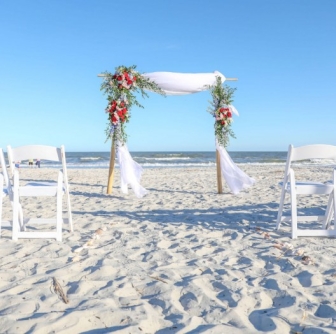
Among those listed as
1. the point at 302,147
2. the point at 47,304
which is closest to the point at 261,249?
the point at 302,147

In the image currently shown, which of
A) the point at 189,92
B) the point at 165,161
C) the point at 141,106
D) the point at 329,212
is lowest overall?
the point at 165,161

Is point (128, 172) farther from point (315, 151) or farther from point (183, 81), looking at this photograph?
point (315, 151)

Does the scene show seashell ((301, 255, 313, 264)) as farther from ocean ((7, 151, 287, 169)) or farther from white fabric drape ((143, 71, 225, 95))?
ocean ((7, 151, 287, 169))

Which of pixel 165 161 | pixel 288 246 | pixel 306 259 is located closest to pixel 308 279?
pixel 306 259

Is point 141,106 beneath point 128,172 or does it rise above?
above

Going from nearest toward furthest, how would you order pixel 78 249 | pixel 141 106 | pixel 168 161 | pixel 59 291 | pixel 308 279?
pixel 59 291, pixel 308 279, pixel 78 249, pixel 141 106, pixel 168 161

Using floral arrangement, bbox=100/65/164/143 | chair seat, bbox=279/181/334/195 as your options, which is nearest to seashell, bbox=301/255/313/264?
chair seat, bbox=279/181/334/195

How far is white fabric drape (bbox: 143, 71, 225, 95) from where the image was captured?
8453 millimetres

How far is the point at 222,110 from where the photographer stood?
8492 millimetres

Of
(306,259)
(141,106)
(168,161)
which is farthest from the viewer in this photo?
(168,161)

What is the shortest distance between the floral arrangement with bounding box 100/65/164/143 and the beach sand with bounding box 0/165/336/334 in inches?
127

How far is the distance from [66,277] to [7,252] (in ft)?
3.35

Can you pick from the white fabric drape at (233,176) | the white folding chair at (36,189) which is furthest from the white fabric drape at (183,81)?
the white folding chair at (36,189)

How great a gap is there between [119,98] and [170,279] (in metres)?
5.91
